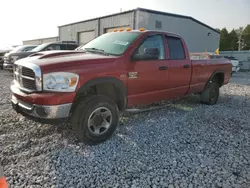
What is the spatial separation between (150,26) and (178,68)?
1341 centimetres

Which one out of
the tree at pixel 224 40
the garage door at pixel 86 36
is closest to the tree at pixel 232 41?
the tree at pixel 224 40

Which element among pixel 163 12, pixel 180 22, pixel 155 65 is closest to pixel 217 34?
pixel 180 22

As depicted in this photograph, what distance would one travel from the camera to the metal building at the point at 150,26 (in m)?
17.2

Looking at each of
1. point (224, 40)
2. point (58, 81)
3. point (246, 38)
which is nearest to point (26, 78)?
point (58, 81)

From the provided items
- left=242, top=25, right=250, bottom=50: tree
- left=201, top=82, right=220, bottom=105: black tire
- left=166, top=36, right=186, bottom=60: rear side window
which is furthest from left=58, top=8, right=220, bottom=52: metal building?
left=242, top=25, right=250, bottom=50: tree

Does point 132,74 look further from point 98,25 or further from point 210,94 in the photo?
point 98,25

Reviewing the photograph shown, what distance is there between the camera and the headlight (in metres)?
3.10

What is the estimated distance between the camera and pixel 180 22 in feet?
65.7

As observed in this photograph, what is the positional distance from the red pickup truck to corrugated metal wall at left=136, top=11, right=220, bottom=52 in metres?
12.7

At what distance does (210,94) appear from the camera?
643cm

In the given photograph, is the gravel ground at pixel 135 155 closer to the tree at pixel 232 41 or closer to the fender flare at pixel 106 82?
the fender flare at pixel 106 82

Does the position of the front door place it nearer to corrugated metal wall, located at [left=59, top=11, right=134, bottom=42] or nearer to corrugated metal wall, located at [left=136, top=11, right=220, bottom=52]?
corrugated metal wall, located at [left=136, top=11, right=220, bottom=52]

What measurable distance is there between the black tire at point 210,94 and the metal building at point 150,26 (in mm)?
11480

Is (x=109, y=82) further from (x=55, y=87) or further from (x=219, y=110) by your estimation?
(x=219, y=110)
